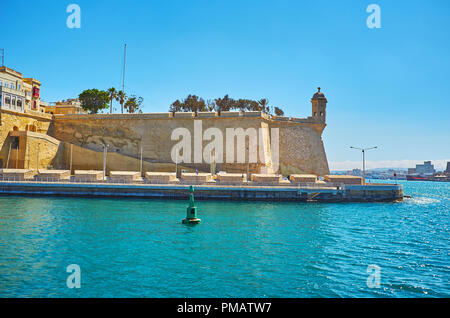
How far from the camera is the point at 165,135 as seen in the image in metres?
46.3

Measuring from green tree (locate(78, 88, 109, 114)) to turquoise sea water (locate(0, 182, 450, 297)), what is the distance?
1759 inches

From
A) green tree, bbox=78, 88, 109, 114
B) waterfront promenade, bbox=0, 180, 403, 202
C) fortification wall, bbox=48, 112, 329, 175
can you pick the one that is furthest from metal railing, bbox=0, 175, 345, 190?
green tree, bbox=78, 88, 109, 114

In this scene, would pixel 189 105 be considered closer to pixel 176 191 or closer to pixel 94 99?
pixel 94 99

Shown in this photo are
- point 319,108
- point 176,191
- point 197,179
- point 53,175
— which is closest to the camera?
point 176,191

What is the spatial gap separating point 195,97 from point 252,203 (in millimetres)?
46395

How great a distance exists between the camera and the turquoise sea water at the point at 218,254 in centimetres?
916

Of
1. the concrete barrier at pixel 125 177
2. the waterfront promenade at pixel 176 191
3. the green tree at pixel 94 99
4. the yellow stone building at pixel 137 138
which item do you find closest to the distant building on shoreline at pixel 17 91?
the yellow stone building at pixel 137 138

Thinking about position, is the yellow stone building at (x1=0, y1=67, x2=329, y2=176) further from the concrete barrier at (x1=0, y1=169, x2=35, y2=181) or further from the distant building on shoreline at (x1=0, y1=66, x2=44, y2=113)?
the concrete barrier at (x1=0, y1=169, x2=35, y2=181)

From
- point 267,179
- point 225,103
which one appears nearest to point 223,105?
point 225,103

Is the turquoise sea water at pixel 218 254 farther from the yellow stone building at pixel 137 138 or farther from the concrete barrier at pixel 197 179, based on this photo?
the yellow stone building at pixel 137 138

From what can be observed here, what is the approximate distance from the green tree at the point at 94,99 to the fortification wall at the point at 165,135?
529 inches

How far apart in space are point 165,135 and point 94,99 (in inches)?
990

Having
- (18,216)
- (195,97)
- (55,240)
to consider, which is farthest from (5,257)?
(195,97)
